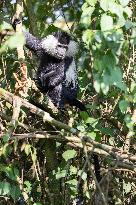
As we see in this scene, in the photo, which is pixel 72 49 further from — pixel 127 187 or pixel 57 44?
pixel 127 187

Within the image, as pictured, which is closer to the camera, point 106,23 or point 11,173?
point 106,23

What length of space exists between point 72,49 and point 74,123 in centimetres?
66

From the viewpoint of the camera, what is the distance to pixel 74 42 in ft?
9.66

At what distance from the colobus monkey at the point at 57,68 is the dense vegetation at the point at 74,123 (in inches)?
3.3

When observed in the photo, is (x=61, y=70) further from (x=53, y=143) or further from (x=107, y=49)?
(x=107, y=49)

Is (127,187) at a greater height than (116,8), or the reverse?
(116,8)

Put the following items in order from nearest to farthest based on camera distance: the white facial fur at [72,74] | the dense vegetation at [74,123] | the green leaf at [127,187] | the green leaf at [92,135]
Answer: the dense vegetation at [74,123] → the green leaf at [92,135] → the green leaf at [127,187] → the white facial fur at [72,74]

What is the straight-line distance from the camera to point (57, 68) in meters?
3.21

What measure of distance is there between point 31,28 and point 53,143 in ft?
2.90

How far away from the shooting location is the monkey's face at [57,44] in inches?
116

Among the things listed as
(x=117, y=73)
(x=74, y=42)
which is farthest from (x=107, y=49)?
(x=74, y=42)

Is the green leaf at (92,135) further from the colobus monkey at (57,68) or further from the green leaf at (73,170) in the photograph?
the colobus monkey at (57,68)

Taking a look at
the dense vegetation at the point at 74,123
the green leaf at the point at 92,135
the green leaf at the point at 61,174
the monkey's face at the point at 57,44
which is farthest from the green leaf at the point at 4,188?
the monkey's face at the point at 57,44

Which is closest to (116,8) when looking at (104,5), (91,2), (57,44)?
(104,5)
